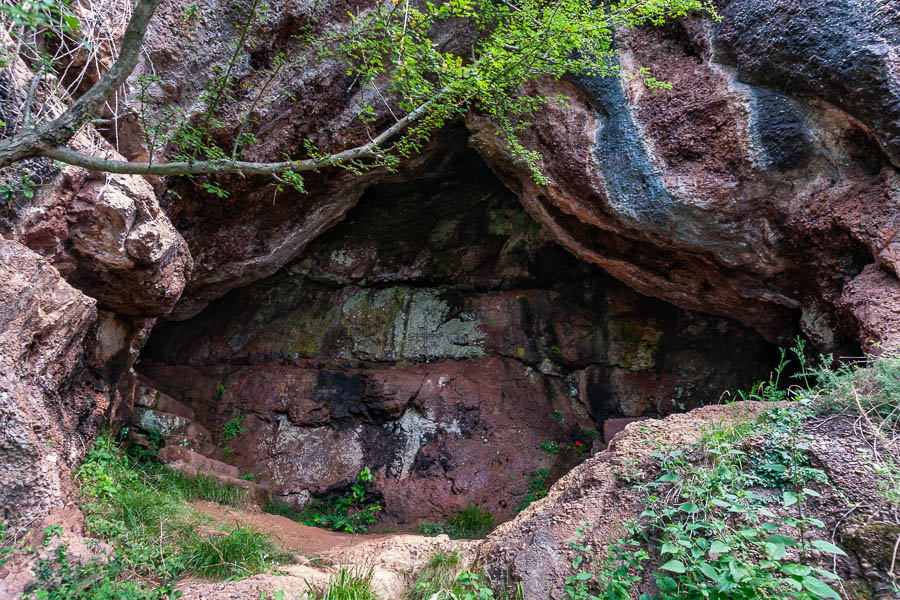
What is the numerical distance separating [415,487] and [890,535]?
5.84 m

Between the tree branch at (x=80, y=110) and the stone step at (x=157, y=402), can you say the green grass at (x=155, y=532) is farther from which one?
the tree branch at (x=80, y=110)

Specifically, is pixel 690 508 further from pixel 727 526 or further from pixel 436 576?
pixel 436 576

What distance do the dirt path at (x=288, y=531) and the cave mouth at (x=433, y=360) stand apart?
1.82 m

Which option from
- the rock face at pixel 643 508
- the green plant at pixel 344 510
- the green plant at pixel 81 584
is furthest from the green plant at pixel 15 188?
the green plant at pixel 344 510

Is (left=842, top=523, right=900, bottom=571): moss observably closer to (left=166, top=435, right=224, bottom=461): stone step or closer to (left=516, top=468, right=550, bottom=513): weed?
(left=516, top=468, right=550, bottom=513): weed

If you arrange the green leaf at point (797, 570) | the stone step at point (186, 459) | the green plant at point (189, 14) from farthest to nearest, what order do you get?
1. the stone step at point (186, 459)
2. the green plant at point (189, 14)
3. the green leaf at point (797, 570)

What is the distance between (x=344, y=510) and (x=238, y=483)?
5.82ft

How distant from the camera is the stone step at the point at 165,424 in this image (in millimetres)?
6203

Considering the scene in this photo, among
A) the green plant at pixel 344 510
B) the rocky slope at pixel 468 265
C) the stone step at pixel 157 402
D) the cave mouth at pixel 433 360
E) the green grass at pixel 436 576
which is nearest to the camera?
the green grass at pixel 436 576

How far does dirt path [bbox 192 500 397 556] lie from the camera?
14.4 feet

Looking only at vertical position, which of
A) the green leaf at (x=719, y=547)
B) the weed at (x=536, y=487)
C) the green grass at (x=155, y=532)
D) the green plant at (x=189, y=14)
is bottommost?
the green grass at (x=155, y=532)

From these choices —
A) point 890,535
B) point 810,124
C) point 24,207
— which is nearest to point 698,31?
point 810,124

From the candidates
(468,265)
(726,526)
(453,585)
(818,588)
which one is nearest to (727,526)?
(726,526)

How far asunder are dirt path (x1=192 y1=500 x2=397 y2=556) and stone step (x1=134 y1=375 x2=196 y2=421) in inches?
84.9
